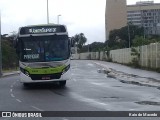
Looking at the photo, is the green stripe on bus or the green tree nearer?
the green stripe on bus

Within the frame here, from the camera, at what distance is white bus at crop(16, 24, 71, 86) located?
25812 millimetres

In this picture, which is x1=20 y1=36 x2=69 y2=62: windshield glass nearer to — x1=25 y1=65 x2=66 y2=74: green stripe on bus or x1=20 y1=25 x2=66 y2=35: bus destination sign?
x1=20 y1=25 x2=66 y2=35: bus destination sign

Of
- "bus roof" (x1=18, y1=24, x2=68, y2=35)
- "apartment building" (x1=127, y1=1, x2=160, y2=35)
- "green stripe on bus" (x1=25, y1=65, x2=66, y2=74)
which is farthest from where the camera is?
"apartment building" (x1=127, y1=1, x2=160, y2=35)

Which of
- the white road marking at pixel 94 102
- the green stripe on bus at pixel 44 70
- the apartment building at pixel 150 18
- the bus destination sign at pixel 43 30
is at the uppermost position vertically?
the apartment building at pixel 150 18

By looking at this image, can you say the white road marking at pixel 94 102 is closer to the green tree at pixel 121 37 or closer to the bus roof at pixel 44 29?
the bus roof at pixel 44 29

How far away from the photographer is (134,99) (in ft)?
63.6

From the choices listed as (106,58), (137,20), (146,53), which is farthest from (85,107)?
(137,20)

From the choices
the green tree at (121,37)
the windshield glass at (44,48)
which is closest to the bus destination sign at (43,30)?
the windshield glass at (44,48)

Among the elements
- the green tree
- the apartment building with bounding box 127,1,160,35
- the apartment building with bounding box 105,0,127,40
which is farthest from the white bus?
the apartment building with bounding box 105,0,127,40

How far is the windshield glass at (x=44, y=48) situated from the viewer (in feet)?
85.0

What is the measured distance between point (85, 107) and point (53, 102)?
2590 mm

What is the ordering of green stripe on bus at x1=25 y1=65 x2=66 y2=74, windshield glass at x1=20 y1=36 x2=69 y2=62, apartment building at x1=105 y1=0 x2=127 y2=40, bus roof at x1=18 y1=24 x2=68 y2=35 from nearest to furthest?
green stripe on bus at x1=25 y1=65 x2=66 y2=74, windshield glass at x1=20 y1=36 x2=69 y2=62, bus roof at x1=18 y1=24 x2=68 y2=35, apartment building at x1=105 y1=0 x2=127 y2=40

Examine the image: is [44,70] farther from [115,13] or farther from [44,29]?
[115,13]

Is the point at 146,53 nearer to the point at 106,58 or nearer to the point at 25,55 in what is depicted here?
the point at 25,55
